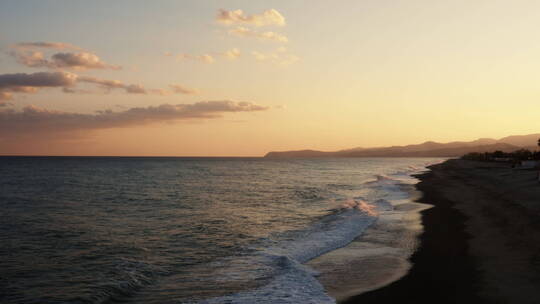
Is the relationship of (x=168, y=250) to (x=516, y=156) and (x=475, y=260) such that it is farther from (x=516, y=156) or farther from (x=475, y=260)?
(x=516, y=156)

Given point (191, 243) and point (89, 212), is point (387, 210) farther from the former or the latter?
point (89, 212)

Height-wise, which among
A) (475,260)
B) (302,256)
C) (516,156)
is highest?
(516,156)

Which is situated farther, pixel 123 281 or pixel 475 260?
pixel 475 260

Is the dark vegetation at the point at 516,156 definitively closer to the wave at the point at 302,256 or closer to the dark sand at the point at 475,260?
the dark sand at the point at 475,260

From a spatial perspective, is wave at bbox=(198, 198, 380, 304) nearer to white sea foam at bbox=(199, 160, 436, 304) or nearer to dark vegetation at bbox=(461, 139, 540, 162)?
white sea foam at bbox=(199, 160, 436, 304)

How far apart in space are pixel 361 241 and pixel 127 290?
1162cm

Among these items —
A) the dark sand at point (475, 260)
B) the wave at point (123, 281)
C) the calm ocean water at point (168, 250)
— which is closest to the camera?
the dark sand at point (475, 260)

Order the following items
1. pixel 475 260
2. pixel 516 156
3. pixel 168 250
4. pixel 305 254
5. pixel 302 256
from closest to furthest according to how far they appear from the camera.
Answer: pixel 475 260
pixel 302 256
pixel 305 254
pixel 168 250
pixel 516 156

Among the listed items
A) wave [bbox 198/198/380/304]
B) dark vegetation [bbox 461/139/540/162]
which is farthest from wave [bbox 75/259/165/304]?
dark vegetation [bbox 461/139/540/162]

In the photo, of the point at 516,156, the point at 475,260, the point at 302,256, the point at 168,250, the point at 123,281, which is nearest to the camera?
the point at 123,281

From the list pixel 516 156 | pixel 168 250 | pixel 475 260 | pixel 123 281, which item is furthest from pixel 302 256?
pixel 516 156

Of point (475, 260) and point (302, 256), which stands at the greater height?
point (475, 260)

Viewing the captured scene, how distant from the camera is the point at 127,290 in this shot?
1258 cm

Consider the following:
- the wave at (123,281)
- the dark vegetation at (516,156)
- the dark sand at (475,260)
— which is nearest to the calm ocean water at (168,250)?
the wave at (123,281)
